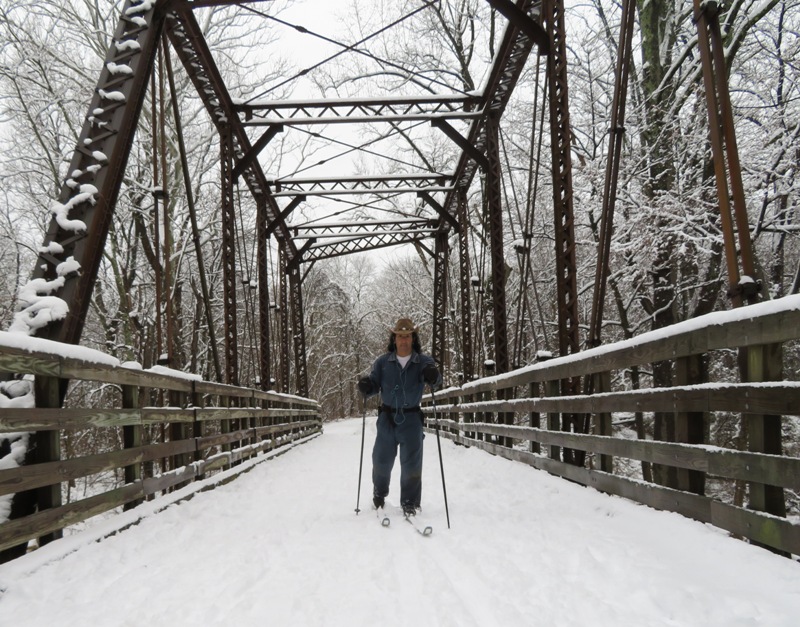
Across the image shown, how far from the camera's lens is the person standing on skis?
5.28m

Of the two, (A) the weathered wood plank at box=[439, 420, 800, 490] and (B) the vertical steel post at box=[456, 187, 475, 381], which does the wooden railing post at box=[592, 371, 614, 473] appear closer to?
(A) the weathered wood plank at box=[439, 420, 800, 490]

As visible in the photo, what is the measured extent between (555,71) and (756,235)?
478 centimetres

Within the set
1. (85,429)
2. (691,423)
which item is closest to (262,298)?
(85,429)

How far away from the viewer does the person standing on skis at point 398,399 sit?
17.3ft

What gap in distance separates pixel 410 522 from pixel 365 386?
118cm

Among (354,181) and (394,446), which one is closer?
(394,446)

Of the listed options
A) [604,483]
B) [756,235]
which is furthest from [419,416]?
[756,235]

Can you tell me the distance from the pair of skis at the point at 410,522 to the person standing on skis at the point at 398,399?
146 millimetres

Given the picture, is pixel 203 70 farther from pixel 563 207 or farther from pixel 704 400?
pixel 704 400

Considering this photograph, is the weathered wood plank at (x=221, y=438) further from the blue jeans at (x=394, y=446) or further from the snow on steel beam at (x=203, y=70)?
→ the snow on steel beam at (x=203, y=70)

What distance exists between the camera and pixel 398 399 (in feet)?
17.5

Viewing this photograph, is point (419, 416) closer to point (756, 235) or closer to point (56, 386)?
point (56, 386)

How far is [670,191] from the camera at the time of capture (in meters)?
11.2

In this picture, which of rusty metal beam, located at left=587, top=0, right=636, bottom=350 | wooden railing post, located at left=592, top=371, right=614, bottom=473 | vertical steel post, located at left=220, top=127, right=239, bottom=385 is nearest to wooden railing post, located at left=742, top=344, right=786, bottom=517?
wooden railing post, located at left=592, top=371, right=614, bottom=473
